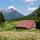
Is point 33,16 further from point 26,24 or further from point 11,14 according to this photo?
point 11,14

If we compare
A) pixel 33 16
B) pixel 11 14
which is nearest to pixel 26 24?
pixel 33 16

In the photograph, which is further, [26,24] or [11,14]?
[11,14]

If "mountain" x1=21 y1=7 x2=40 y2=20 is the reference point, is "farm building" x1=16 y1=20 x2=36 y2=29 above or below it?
below

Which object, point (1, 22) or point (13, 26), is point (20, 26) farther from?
point (1, 22)

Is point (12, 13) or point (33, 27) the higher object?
point (12, 13)

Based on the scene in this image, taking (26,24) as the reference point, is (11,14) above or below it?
above

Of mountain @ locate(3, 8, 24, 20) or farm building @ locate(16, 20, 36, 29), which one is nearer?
farm building @ locate(16, 20, 36, 29)

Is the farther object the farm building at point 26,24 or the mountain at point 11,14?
the mountain at point 11,14

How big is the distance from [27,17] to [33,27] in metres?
0.23

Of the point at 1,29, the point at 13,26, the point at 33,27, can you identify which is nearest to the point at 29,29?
the point at 33,27

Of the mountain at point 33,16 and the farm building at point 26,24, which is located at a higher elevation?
the mountain at point 33,16

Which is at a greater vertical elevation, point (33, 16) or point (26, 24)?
point (33, 16)

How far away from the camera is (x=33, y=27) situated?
10.2ft

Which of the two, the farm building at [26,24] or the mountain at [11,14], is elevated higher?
the mountain at [11,14]
